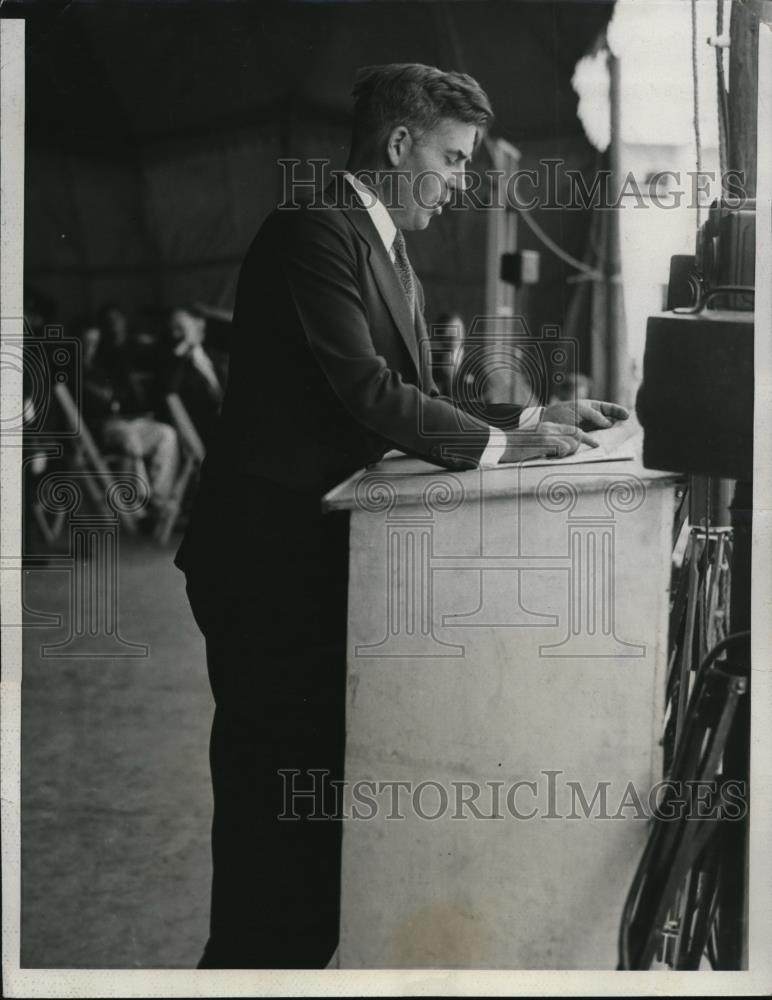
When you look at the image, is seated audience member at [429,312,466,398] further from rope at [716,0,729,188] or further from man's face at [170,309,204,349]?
rope at [716,0,729,188]

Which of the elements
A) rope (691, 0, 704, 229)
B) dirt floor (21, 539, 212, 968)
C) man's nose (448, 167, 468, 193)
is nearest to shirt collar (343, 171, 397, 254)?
man's nose (448, 167, 468, 193)

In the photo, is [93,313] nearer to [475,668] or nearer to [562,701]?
[475,668]

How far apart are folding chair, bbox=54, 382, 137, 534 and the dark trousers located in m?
0.22

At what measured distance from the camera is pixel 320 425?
256cm

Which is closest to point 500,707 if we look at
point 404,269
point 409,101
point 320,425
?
point 320,425

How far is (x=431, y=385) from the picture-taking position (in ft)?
8.50

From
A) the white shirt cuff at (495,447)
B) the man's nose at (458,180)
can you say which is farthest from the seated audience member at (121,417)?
the man's nose at (458,180)

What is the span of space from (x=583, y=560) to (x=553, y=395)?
37 centimetres

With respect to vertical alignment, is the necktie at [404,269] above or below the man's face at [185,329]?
above

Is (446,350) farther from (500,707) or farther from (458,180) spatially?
(500,707)

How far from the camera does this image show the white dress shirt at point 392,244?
2.58m

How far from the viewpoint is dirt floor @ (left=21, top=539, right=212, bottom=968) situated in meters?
2.63

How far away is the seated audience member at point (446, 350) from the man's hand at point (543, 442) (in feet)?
0.56

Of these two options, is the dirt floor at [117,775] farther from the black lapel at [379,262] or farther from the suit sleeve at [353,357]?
the black lapel at [379,262]
